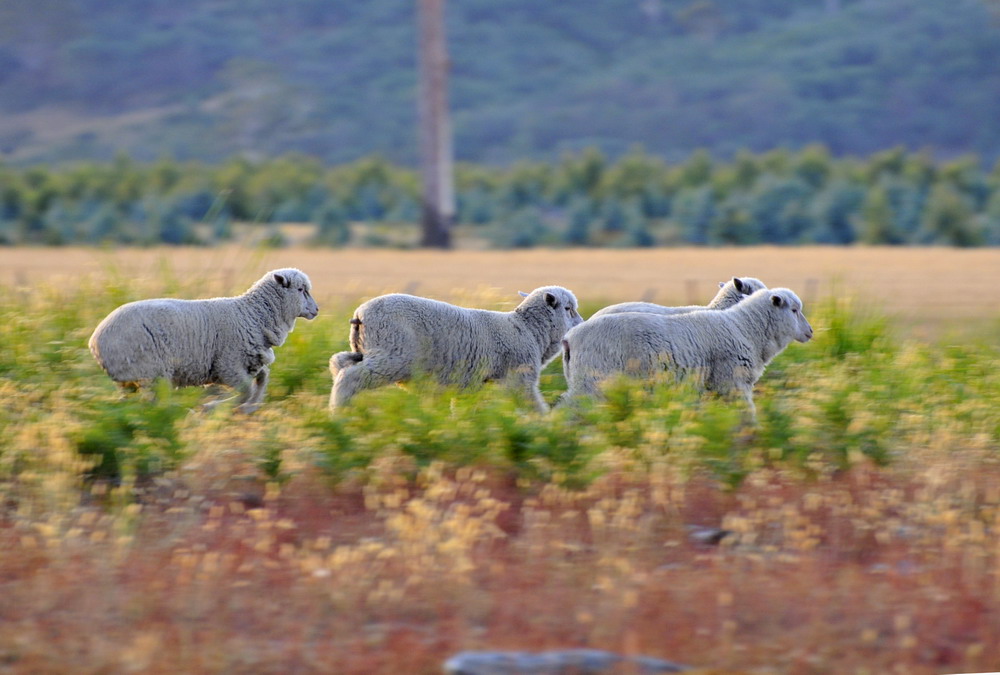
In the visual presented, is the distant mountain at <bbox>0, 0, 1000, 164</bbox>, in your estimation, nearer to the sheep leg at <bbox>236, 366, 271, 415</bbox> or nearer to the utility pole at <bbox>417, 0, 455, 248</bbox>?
the utility pole at <bbox>417, 0, 455, 248</bbox>

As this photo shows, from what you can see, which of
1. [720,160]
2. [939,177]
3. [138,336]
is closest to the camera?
[138,336]

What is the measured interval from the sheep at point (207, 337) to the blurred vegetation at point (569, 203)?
1819cm

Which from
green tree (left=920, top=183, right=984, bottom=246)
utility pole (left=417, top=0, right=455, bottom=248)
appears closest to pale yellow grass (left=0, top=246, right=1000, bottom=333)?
utility pole (left=417, top=0, right=455, bottom=248)

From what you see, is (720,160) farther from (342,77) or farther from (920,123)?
(342,77)

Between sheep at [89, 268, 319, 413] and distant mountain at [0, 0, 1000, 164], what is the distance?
50.8 m

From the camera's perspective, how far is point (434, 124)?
26281mm

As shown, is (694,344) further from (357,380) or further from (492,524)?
(492,524)

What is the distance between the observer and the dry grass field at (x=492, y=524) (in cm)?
517

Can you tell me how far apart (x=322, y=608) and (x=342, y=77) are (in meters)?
65.8

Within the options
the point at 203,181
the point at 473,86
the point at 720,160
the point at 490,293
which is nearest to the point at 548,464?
the point at 490,293

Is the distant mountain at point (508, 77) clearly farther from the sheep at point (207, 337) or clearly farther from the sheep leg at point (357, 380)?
the sheep leg at point (357, 380)

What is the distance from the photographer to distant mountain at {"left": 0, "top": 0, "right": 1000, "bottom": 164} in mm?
60594

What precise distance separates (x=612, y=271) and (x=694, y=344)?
13.3 metres

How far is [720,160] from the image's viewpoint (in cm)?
5622
